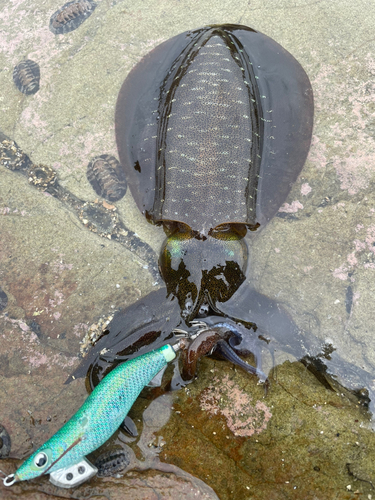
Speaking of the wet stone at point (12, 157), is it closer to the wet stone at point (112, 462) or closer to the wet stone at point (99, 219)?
the wet stone at point (99, 219)

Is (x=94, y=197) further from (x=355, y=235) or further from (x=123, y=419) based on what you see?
(x=355, y=235)

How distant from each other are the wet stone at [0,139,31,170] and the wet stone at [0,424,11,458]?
2517 millimetres

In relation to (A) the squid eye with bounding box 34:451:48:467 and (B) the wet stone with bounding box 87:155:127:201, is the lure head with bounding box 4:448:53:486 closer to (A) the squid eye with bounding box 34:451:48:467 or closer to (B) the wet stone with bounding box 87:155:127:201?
(A) the squid eye with bounding box 34:451:48:467

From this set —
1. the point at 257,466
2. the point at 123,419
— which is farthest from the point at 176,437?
the point at 257,466

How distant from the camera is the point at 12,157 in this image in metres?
3.97

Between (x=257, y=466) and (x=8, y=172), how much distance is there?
142 inches

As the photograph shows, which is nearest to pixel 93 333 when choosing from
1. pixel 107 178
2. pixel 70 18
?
pixel 107 178

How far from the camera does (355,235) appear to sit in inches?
139

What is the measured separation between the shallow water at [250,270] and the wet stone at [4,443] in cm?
4

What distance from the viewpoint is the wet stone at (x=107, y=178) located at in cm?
380

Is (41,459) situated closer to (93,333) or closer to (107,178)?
(93,333)

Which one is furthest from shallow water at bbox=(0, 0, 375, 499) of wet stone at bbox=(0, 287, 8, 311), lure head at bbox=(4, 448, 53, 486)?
lure head at bbox=(4, 448, 53, 486)

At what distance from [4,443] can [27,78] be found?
3.69 meters

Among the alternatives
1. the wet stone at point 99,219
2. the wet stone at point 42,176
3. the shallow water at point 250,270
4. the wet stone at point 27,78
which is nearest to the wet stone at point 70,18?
the shallow water at point 250,270
